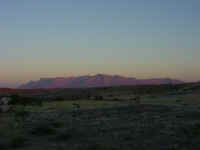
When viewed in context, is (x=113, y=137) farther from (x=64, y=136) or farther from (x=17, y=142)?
(x=17, y=142)

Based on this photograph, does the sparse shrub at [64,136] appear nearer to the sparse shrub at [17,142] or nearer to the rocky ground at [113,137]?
the rocky ground at [113,137]

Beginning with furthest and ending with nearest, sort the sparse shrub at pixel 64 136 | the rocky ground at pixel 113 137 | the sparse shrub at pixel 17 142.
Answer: the sparse shrub at pixel 64 136 → the sparse shrub at pixel 17 142 → the rocky ground at pixel 113 137

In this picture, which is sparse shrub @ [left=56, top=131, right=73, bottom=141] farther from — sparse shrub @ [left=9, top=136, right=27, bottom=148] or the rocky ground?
sparse shrub @ [left=9, top=136, right=27, bottom=148]

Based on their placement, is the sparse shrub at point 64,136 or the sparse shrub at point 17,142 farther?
the sparse shrub at point 64,136

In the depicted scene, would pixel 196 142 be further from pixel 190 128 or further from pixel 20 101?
pixel 20 101

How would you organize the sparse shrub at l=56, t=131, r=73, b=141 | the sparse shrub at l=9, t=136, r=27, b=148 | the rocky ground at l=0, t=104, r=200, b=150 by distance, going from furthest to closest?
the sparse shrub at l=56, t=131, r=73, b=141, the sparse shrub at l=9, t=136, r=27, b=148, the rocky ground at l=0, t=104, r=200, b=150

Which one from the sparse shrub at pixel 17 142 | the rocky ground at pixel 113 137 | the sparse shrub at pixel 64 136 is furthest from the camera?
the sparse shrub at pixel 64 136

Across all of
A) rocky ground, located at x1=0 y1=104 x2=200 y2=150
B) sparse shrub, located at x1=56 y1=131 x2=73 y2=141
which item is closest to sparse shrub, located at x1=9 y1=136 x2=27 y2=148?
rocky ground, located at x1=0 y1=104 x2=200 y2=150

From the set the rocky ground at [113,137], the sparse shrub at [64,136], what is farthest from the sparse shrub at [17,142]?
the sparse shrub at [64,136]

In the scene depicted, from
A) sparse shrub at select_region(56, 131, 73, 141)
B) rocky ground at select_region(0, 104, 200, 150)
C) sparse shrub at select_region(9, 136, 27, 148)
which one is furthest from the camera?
sparse shrub at select_region(56, 131, 73, 141)

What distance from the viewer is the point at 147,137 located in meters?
14.4

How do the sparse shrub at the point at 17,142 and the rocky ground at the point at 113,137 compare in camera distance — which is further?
the sparse shrub at the point at 17,142

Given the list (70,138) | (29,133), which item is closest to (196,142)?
(70,138)

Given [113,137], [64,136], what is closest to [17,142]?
[64,136]
